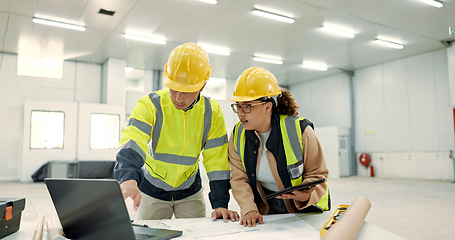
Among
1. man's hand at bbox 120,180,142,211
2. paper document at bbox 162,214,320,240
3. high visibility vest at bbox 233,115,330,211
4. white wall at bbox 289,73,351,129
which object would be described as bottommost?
paper document at bbox 162,214,320,240

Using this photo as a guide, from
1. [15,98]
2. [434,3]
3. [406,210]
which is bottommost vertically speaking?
[406,210]

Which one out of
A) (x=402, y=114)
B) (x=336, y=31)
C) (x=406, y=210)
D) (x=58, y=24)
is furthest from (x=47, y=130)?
(x=402, y=114)

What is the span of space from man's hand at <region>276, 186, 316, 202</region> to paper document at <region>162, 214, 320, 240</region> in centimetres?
10

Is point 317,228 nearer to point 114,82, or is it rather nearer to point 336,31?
point 336,31

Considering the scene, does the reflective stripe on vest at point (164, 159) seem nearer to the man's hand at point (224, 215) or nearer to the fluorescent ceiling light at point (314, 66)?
the man's hand at point (224, 215)

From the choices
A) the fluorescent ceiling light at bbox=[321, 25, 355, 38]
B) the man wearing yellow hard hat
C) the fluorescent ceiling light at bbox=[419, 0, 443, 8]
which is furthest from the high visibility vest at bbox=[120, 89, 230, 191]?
the fluorescent ceiling light at bbox=[321, 25, 355, 38]

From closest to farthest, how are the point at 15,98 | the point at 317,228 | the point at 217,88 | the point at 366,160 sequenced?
1. the point at 317,228
2. the point at 15,98
3. the point at 366,160
4. the point at 217,88

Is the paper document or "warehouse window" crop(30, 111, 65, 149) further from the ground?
"warehouse window" crop(30, 111, 65, 149)

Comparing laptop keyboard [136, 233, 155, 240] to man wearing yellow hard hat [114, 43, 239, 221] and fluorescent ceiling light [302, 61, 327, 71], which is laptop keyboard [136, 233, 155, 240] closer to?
man wearing yellow hard hat [114, 43, 239, 221]

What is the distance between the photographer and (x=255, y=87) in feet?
6.01

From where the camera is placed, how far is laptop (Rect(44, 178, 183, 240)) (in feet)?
3.34

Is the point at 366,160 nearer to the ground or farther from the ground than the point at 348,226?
nearer to the ground

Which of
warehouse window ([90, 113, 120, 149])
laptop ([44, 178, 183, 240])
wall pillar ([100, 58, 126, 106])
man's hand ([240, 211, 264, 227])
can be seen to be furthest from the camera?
wall pillar ([100, 58, 126, 106])

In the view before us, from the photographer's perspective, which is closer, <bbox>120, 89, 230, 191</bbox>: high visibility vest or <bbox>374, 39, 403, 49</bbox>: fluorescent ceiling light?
<bbox>120, 89, 230, 191</bbox>: high visibility vest
